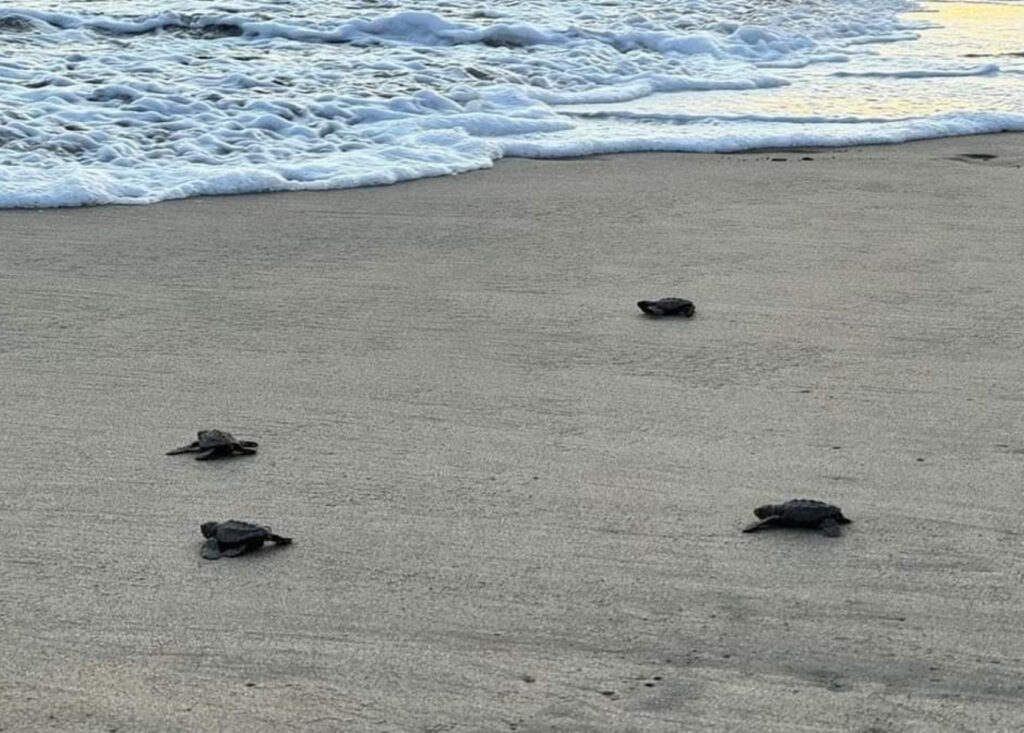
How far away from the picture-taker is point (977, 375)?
132 inches

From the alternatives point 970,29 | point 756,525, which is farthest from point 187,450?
point 970,29

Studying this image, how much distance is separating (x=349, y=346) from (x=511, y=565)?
1.33m

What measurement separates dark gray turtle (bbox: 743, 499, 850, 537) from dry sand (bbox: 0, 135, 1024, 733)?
35mm

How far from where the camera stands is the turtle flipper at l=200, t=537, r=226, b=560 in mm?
2406

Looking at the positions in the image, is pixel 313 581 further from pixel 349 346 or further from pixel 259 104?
pixel 259 104

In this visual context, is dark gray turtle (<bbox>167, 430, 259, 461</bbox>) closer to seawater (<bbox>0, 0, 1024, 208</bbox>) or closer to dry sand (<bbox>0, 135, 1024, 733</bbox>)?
dry sand (<bbox>0, 135, 1024, 733</bbox>)

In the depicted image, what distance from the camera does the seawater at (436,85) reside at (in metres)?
6.04

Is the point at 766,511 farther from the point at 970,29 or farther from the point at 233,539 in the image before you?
the point at 970,29

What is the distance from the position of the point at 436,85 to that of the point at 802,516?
5.55 m

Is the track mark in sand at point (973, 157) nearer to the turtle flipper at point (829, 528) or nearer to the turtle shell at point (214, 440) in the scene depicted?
the turtle flipper at point (829, 528)

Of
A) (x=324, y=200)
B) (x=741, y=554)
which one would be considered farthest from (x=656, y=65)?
(x=741, y=554)

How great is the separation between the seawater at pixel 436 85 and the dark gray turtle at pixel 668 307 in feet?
6.91

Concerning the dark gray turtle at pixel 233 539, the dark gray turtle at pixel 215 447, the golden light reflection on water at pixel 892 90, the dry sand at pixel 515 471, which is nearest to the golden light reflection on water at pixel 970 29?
the golden light reflection on water at pixel 892 90

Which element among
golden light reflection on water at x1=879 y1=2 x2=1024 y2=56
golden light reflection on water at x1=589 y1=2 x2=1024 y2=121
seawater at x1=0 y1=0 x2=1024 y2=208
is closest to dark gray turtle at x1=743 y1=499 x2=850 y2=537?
seawater at x1=0 y1=0 x2=1024 y2=208
